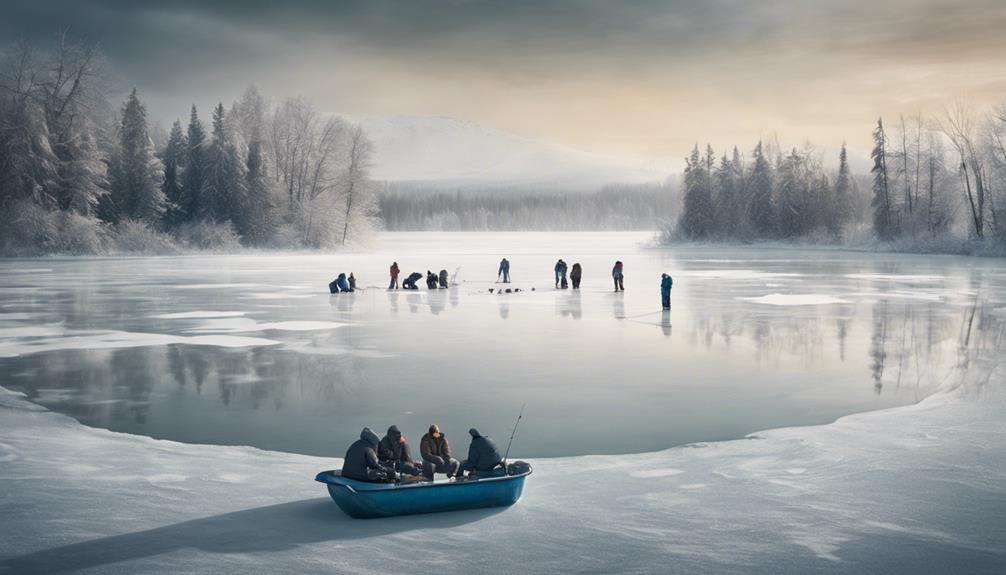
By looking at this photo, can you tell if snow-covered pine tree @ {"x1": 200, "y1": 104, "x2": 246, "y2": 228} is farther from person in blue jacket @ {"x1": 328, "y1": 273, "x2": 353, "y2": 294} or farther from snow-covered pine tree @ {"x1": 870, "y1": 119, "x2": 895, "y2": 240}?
snow-covered pine tree @ {"x1": 870, "y1": 119, "x2": 895, "y2": 240}

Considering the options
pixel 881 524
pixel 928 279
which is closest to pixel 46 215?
pixel 928 279

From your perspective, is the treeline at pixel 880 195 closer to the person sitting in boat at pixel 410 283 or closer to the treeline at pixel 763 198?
the treeline at pixel 763 198

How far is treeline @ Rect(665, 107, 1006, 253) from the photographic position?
72.6m

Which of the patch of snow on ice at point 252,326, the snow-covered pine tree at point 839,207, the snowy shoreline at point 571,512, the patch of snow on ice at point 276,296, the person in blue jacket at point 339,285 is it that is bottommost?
the snowy shoreline at point 571,512

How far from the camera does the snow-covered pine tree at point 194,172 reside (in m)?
76.4

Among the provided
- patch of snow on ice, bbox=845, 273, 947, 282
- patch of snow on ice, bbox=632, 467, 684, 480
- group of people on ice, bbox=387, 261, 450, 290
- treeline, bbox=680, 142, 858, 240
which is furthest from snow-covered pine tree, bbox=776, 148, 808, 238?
patch of snow on ice, bbox=632, 467, 684, 480

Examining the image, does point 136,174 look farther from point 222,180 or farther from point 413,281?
point 413,281

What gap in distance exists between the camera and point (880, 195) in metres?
Result: 82.9

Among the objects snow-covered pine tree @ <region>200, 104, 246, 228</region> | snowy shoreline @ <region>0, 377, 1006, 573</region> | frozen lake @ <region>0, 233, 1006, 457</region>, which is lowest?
snowy shoreline @ <region>0, 377, 1006, 573</region>

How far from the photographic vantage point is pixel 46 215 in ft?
204

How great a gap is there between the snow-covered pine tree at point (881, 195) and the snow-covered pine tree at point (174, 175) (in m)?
63.1

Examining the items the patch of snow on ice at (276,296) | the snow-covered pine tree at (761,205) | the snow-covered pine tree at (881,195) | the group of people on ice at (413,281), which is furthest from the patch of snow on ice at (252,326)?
the snow-covered pine tree at (761,205)

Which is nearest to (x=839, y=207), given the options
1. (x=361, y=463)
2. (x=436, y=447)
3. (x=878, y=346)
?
(x=878, y=346)

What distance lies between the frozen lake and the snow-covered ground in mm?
89
